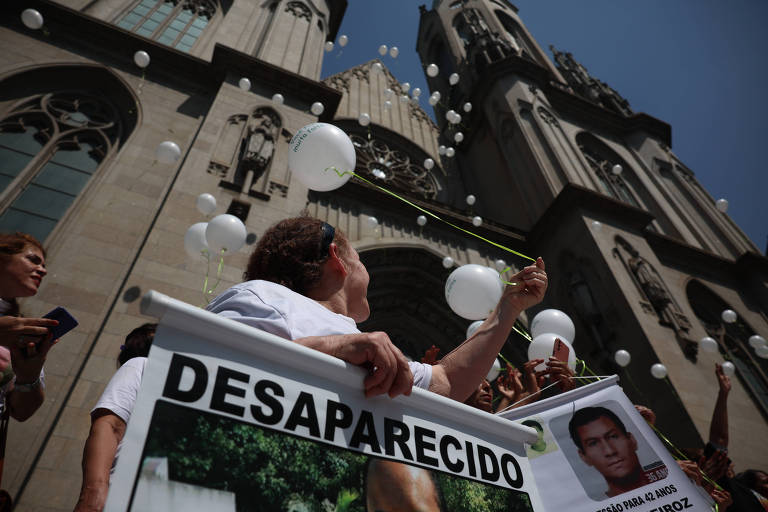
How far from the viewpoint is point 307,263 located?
1.52m

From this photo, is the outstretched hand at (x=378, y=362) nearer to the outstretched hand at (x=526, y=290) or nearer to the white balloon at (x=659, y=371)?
the outstretched hand at (x=526, y=290)

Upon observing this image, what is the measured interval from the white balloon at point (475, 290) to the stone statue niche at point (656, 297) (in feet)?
18.0

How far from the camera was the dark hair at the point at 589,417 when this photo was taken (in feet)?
5.97

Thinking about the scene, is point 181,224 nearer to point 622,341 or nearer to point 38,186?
point 38,186

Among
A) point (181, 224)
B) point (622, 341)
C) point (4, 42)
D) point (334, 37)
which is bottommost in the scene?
point (622, 341)

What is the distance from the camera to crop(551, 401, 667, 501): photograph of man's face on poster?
1663 millimetres

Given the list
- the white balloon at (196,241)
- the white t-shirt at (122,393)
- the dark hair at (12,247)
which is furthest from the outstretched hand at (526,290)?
the white balloon at (196,241)

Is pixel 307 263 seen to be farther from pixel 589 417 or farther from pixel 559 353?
pixel 559 353

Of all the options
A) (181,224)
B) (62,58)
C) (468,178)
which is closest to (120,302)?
(181,224)

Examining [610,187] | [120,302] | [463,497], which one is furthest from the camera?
[610,187]

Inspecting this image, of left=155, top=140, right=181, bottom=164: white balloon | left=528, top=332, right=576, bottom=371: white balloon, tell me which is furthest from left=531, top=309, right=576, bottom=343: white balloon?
left=155, top=140, right=181, bottom=164: white balloon

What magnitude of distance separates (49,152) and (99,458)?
22.9ft

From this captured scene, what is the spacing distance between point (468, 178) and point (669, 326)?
8.53 meters

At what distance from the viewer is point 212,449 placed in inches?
30.6
